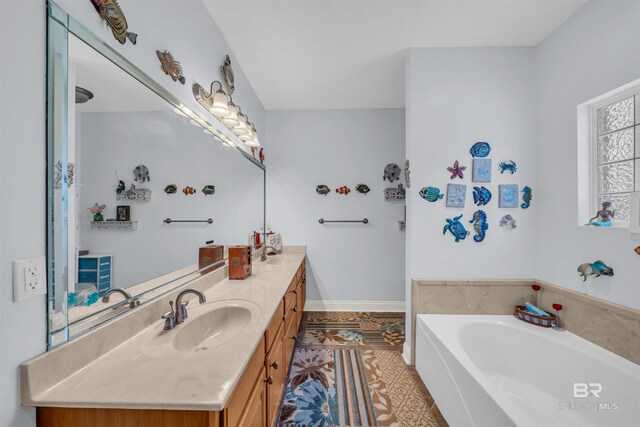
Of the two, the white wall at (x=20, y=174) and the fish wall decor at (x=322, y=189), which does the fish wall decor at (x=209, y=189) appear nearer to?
the white wall at (x=20, y=174)

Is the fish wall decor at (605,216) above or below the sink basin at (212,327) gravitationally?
above

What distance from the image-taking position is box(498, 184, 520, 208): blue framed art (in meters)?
1.96

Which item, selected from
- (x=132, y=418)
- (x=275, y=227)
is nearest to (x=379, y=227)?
(x=275, y=227)

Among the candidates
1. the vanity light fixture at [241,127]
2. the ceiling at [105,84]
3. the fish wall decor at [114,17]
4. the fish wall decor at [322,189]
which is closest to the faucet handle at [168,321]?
the ceiling at [105,84]

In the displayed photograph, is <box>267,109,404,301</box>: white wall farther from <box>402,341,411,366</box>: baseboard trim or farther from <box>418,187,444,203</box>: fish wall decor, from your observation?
<box>418,187,444,203</box>: fish wall decor

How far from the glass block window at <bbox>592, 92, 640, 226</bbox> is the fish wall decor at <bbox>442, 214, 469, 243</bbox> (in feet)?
2.63

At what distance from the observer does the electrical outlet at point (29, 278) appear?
2.12 feet

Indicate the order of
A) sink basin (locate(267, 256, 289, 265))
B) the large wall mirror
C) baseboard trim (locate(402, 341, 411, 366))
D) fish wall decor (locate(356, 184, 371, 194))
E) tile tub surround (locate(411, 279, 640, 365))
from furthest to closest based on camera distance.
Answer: fish wall decor (locate(356, 184, 371, 194)) < sink basin (locate(267, 256, 289, 265)) < baseboard trim (locate(402, 341, 411, 366)) < tile tub surround (locate(411, 279, 640, 365)) < the large wall mirror

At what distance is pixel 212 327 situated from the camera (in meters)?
1.31

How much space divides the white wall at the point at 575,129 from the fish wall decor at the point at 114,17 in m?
2.56

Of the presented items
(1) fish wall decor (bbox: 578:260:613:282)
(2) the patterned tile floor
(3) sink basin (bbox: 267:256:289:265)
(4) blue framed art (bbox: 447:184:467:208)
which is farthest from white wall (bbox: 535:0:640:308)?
(3) sink basin (bbox: 267:256:289:265)

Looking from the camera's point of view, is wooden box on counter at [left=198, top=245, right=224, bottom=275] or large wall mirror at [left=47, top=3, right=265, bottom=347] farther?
wooden box on counter at [left=198, top=245, right=224, bottom=275]

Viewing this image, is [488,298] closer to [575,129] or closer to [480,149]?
[480,149]

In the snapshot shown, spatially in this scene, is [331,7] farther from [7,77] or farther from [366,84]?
[7,77]
